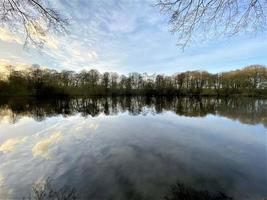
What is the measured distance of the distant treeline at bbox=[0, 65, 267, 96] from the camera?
218 feet

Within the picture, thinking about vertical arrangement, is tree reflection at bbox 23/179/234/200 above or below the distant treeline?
below

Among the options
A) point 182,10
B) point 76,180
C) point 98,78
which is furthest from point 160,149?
point 98,78

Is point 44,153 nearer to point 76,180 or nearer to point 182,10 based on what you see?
point 76,180

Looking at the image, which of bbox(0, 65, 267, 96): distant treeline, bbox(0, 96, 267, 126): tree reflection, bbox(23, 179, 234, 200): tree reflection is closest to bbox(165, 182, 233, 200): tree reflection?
bbox(23, 179, 234, 200): tree reflection

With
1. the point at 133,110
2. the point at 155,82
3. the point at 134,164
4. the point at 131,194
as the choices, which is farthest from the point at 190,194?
the point at 155,82

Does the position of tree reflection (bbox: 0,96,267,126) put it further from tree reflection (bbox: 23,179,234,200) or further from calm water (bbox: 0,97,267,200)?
tree reflection (bbox: 23,179,234,200)

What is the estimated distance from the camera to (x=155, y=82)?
83.2 meters

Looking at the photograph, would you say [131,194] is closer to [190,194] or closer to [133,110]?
[190,194]

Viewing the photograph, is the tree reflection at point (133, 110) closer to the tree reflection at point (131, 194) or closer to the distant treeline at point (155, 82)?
the tree reflection at point (131, 194)

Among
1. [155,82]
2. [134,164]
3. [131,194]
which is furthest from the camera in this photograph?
[155,82]

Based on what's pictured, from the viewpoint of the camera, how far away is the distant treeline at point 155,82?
6638 cm

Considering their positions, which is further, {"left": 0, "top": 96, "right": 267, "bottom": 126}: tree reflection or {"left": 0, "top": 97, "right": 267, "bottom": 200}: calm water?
{"left": 0, "top": 96, "right": 267, "bottom": 126}: tree reflection

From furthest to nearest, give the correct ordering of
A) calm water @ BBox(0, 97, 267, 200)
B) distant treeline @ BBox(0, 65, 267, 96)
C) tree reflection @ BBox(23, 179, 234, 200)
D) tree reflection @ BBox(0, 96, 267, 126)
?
distant treeline @ BBox(0, 65, 267, 96), tree reflection @ BBox(0, 96, 267, 126), calm water @ BBox(0, 97, 267, 200), tree reflection @ BBox(23, 179, 234, 200)

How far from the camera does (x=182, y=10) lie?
3658 millimetres
